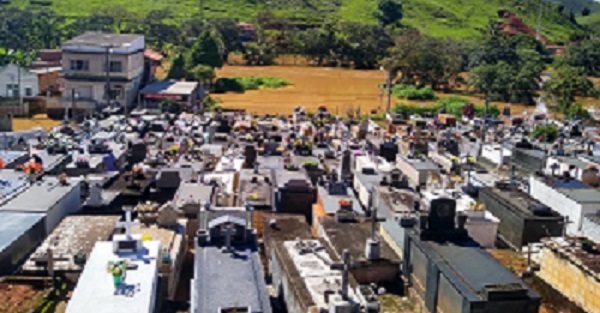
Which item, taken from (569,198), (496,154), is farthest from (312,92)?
(569,198)

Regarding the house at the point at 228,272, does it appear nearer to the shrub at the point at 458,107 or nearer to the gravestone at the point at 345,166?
the gravestone at the point at 345,166

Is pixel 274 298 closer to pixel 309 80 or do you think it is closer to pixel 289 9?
pixel 309 80

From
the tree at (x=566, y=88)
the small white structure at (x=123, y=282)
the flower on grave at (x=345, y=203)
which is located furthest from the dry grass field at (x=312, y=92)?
the small white structure at (x=123, y=282)

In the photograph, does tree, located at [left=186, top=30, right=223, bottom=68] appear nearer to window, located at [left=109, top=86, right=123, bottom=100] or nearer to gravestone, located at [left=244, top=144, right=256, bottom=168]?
window, located at [left=109, top=86, right=123, bottom=100]

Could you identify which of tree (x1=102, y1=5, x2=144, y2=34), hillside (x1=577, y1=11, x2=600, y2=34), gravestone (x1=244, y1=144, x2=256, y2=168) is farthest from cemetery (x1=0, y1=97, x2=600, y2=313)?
hillside (x1=577, y1=11, x2=600, y2=34)

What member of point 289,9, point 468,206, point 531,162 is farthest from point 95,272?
point 289,9

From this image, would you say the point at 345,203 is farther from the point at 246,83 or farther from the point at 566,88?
the point at 246,83
